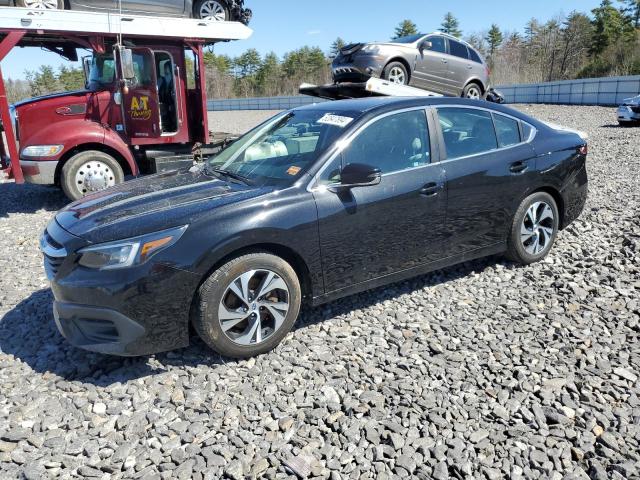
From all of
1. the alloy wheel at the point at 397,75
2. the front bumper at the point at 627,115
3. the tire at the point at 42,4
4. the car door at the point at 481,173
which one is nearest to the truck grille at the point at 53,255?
the car door at the point at 481,173

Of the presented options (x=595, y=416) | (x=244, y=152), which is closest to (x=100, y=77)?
(x=244, y=152)

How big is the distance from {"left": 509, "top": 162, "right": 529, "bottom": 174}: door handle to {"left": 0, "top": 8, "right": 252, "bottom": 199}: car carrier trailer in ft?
18.6

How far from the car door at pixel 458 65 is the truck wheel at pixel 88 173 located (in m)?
7.70

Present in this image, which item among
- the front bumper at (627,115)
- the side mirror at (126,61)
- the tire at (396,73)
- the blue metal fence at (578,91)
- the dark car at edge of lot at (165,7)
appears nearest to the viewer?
the side mirror at (126,61)

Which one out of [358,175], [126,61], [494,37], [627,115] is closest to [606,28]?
[494,37]

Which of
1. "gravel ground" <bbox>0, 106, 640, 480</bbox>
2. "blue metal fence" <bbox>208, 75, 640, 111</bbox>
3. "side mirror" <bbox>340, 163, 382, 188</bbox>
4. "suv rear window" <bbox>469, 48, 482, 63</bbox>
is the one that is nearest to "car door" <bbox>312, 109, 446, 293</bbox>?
"side mirror" <bbox>340, 163, 382, 188</bbox>

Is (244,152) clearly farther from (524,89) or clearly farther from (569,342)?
(524,89)

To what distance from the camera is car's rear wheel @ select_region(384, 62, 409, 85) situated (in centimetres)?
1085

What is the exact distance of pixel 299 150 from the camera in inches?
158

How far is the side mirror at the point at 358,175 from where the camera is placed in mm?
3596

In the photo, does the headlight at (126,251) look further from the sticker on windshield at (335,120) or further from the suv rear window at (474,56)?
the suv rear window at (474,56)

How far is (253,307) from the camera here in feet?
11.3

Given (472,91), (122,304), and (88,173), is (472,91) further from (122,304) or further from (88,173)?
(122,304)

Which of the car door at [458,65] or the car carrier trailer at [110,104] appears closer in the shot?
the car carrier trailer at [110,104]
